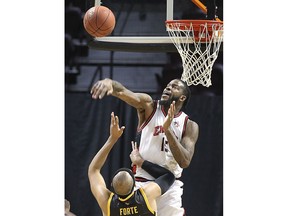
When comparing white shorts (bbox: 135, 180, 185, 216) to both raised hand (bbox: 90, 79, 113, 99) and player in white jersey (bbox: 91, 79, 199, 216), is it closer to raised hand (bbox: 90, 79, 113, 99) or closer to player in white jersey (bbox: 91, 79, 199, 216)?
player in white jersey (bbox: 91, 79, 199, 216)

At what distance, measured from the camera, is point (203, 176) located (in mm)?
6168

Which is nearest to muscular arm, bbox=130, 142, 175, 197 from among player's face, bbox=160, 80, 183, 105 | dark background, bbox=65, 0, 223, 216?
player's face, bbox=160, 80, 183, 105

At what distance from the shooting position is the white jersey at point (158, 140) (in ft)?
15.4

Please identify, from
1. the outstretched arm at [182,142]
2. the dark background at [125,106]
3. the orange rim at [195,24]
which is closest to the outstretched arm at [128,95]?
the outstretched arm at [182,142]

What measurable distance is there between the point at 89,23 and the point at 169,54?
168 cm

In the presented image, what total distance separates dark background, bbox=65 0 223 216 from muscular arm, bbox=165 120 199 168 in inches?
55.7

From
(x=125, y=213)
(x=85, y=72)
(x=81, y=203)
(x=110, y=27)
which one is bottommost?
(x=81, y=203)

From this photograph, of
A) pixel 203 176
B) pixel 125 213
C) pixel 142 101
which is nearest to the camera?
pixel 125 213

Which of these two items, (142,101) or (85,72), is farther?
(85,72)

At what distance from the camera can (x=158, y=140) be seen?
4734 mm

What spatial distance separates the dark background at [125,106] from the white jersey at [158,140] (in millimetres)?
1401

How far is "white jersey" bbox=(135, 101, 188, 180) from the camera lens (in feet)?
15.4

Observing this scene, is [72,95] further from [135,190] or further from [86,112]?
[135,190]

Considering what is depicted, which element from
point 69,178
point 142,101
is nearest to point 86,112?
point 69,178
